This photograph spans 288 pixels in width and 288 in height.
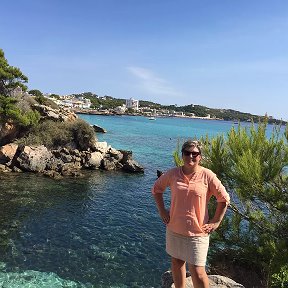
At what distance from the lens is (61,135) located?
37.8m

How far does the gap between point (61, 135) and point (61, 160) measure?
432 cm

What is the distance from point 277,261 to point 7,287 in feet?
31.2

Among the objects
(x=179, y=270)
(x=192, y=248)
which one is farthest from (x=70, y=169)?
(x=192, y=248)

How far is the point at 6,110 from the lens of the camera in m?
34.0

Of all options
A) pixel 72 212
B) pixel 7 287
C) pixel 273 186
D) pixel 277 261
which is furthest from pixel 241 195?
pixel 72 212

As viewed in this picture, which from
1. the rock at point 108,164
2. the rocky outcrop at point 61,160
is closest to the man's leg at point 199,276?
the rocky outcrop at point 61,160

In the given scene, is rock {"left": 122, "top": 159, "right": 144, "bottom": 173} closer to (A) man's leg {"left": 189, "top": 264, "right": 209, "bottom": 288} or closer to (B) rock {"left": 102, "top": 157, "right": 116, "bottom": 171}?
(B) rock {"left": 102, "top": 157, "right": 116, "bottom": 171}

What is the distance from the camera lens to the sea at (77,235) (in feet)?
44.4

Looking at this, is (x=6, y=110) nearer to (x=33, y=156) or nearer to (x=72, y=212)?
(x=33, y=156)

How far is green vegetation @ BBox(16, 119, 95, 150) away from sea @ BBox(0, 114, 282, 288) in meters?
7.51

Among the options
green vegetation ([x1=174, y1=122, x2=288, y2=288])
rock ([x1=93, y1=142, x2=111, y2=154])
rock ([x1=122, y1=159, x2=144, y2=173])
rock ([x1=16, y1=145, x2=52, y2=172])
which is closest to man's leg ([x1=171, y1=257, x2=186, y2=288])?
green vegetation ([x1=174, y1=122, x2=288, y2=288])

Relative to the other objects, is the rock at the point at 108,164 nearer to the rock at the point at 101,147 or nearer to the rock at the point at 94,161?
the rock at the point at 94,161

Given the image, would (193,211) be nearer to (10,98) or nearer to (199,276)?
(199,276)

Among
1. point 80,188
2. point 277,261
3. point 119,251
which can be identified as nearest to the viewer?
point 277,261
